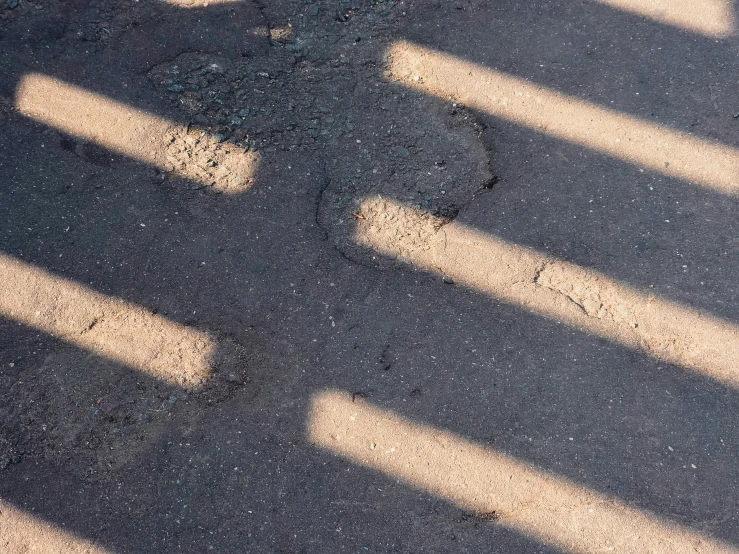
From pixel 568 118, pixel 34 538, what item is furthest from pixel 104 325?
pixel 568 118

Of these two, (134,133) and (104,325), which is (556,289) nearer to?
(104,325)

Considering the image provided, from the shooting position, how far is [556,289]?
3.54 m

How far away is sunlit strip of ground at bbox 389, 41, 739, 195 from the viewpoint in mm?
3877

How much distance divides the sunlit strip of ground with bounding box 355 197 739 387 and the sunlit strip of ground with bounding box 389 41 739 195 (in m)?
0.97

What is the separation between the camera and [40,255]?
12.0ft

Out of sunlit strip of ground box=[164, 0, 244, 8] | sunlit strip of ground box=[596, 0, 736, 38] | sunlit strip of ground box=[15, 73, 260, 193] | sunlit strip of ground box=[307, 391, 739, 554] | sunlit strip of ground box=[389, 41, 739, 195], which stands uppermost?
sunlit strip of ground box=[596, 0, 736, 38]

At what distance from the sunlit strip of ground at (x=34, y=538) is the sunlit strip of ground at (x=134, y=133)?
2221mm

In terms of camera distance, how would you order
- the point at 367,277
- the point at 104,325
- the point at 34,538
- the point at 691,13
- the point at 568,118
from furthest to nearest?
the point at 691,13
the point at 568,118
the point at 367,277
the point at 104,325
the point at 34,538

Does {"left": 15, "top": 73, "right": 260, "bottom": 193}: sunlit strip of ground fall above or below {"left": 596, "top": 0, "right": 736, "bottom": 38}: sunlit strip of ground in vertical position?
below

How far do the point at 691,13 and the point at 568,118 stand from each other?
4.71 ft

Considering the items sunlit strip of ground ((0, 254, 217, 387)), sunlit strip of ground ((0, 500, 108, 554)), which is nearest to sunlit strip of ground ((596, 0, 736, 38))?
sunlit strip of ground ((0, 254, 217, 387))

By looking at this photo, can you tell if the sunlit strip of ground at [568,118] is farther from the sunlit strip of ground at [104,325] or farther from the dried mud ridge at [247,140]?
the sunlit strip of ground at [104,325]

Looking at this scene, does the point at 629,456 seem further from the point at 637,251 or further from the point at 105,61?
the point at 105,61

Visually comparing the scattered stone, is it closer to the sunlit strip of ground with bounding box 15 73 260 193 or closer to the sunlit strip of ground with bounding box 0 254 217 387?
the sunlit strip of ground with bounding box 15 73 260 193
